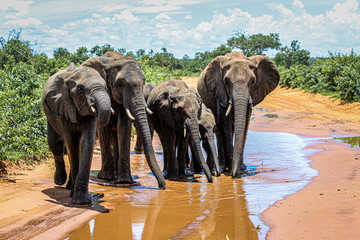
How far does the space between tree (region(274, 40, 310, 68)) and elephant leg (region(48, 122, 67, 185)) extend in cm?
4856

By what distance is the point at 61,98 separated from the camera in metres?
6.95

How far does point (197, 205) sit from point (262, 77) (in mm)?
5580

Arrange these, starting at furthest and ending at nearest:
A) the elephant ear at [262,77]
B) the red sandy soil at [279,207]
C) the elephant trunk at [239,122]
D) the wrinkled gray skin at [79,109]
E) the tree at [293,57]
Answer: the tree at [293,57]
the elephant ear at [262,77]
the elephant trunk at [239,122]
the wrinkled gray skin at [79,109]
the red sandy soil at [279,207]

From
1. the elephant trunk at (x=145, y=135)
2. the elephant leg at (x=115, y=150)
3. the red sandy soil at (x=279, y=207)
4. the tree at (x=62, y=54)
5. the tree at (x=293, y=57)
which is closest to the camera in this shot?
the red sandy soil at (x=279, y=207)

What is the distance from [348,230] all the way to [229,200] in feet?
8.08

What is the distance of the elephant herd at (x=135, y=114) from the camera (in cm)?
686

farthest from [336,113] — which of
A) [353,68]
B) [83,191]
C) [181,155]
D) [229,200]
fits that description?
[83,191]

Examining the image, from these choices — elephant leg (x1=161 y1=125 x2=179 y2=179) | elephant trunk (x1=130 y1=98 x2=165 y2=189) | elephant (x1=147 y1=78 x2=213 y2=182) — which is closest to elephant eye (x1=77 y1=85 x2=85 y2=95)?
elephant trunk (x1=130 y1=98 x2=165 y2=189)

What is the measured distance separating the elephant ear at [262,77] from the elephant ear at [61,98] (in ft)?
18.7

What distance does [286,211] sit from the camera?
6.41m

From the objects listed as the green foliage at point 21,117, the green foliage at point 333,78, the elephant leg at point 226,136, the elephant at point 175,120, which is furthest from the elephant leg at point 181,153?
the green foliage at point 333,78

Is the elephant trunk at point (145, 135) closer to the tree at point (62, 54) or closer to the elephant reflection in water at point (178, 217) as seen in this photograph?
the elephant reflection in water at point (178, 217)

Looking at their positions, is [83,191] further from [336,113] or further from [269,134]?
[336,113]

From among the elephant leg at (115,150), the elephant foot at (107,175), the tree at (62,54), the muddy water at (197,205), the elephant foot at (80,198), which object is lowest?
the muddy water at (197,205)
